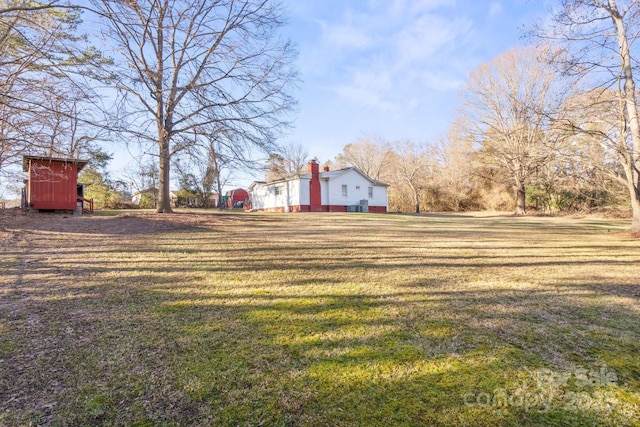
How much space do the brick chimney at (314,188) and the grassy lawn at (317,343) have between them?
20434 mm

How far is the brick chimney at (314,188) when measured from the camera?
84.4ft

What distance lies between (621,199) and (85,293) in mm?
24798

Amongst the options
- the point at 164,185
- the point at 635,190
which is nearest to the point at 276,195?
the point at 164,185

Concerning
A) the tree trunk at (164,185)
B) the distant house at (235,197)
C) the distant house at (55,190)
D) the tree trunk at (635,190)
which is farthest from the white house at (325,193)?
the tree trunk at (635,190)

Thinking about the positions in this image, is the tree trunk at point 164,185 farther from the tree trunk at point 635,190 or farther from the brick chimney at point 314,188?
the tree trunk at point 635,190

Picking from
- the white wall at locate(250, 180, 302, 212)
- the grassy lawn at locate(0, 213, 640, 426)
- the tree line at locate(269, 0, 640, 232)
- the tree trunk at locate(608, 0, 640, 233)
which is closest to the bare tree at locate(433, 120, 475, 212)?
the tree line at locate(269, 0, 640, 232)

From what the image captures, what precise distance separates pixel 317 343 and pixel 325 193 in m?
24.1

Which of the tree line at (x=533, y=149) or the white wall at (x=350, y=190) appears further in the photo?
the white wall at (x=350, y=190)

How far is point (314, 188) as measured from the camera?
25906 mm

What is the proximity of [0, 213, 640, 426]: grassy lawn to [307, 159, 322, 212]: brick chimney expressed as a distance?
67.0 ft

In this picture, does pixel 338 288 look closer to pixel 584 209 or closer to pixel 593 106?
pixel 593 106

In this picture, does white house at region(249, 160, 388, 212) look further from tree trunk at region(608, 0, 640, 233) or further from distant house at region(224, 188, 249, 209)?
tree trunk at region(608, 0, 640, 233)

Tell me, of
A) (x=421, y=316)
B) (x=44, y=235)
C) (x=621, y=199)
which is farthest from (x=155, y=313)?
(x=621, y=199)

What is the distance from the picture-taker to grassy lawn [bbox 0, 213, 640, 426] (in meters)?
1.82
